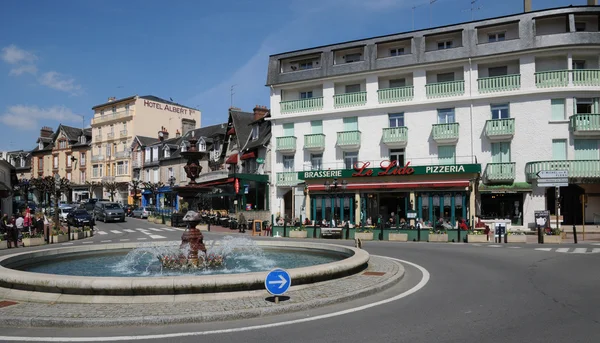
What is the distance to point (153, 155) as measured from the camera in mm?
61844

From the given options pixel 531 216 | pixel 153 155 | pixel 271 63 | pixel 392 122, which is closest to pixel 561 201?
pixel 531 216

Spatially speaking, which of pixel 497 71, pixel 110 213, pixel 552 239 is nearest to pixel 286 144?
pixel 497 71

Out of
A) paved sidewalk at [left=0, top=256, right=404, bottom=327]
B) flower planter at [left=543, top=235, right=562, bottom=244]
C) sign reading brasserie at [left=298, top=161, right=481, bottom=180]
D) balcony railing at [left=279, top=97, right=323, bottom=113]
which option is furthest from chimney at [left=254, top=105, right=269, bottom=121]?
paved sidewalk at [left=0, top=256, right=404, bottom=327]

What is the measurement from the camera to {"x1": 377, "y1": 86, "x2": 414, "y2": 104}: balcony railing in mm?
33366

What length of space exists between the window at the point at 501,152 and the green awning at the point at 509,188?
1.84 metres

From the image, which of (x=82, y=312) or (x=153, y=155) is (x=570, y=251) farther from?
(x=153, y=155)

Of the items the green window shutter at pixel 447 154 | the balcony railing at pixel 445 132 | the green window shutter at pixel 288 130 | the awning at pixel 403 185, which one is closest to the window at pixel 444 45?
the balcony railing at pixel 445 132

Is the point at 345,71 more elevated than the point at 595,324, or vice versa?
the point at 345,71

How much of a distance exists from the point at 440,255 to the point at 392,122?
18762 millimetres

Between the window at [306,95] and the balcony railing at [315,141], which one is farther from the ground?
the window at [306,95]

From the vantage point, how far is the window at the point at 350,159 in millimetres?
35375

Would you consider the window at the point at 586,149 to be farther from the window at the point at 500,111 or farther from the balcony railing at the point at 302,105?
the balcony railing at the point at 302,105

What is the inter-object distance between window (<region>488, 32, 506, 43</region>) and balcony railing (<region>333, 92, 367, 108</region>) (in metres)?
9.56

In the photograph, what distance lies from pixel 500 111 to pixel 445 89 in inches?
157
